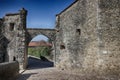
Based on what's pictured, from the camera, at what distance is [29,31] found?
765 inches

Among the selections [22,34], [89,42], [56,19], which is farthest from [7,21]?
[89,42]

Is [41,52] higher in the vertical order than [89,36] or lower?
lower

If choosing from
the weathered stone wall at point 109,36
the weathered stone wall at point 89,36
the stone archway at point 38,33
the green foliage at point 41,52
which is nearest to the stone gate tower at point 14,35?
the stone archway at point 38,33

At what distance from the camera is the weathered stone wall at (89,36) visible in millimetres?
12930

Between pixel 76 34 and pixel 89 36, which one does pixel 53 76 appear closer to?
pixel 89 36

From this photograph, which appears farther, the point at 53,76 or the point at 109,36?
the point at 109,36

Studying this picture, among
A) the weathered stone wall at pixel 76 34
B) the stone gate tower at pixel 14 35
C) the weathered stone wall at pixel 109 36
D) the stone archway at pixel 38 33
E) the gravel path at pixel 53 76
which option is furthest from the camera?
the stone archway at pixel 38 33

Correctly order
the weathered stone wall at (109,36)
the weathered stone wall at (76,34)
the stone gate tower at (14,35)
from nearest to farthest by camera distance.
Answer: the weathered stone wall at (109,36)
the weathered stone wall at (76,34)
the stone gate tower at (14,35)

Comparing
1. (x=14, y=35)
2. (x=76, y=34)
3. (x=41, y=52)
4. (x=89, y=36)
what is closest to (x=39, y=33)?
(x=14, y=35)

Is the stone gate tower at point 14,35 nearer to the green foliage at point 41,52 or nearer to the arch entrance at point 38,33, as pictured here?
the arch entrance at point 38,33

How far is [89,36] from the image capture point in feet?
47.3

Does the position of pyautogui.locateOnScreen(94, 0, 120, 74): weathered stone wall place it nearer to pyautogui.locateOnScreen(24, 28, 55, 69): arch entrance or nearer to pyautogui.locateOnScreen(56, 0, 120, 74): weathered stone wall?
pyautogui.locateOnScreen(56, 0, 120, 74): weathered stone wall

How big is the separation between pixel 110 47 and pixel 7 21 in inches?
399

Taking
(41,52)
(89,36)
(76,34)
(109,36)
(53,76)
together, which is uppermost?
(76,34)
